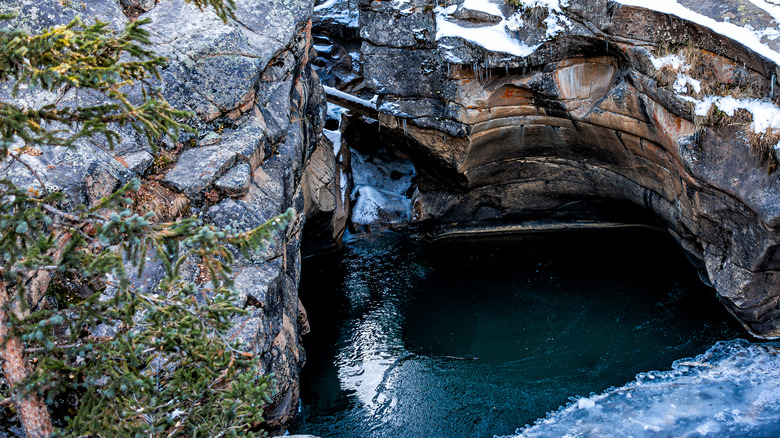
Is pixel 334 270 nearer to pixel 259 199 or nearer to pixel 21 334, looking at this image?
pixel 259 199

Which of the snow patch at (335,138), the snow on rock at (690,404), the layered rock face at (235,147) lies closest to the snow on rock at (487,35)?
the layered rock face at (235,147)

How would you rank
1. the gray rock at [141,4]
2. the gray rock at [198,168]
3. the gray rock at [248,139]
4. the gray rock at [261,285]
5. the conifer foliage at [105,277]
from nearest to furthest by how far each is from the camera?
the conifer foliage at [105,277], the gray rock at [261,285], the gray rock at [198,168], the gray rock at [248,139], the gray rock at [141,4]

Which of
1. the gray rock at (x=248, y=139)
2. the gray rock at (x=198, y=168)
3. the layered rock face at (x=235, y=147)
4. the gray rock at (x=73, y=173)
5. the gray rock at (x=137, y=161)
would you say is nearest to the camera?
the gray rock at (x=73, y=173)

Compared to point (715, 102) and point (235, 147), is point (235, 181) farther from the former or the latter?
point (715, 102)

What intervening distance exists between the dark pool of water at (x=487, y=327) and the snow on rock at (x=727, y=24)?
623 centimetres

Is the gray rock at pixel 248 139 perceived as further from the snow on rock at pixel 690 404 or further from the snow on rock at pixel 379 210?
the snow on rock at pixel 379 210

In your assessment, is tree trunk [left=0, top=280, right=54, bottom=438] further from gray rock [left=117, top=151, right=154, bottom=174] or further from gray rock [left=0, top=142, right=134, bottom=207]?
gray rock [left=117, top=151, right=154, bottom=174]

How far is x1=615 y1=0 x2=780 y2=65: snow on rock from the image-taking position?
10.3 meters

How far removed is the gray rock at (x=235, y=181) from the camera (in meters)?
9.75

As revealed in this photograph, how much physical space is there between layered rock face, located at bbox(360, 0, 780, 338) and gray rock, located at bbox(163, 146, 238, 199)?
6.44 metres

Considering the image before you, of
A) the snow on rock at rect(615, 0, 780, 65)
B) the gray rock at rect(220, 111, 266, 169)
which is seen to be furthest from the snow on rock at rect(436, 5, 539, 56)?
the gray rock at rect(220, 111, 266, 169)

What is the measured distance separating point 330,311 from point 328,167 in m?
4.77

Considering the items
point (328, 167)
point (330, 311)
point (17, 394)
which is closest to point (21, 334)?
point (17, 394)

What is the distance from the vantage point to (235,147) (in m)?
10.2
